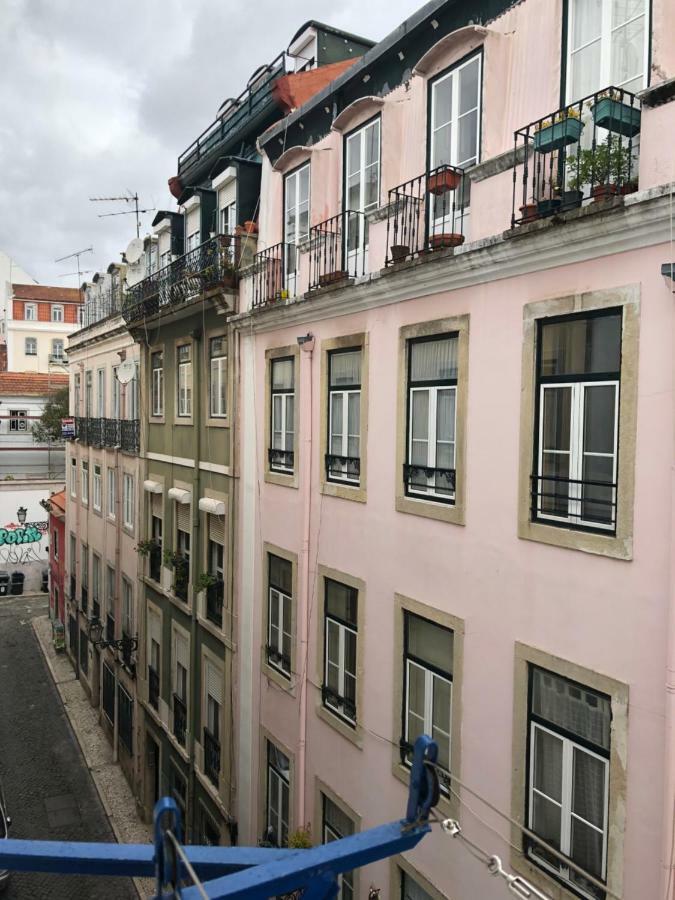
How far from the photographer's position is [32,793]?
20.5 meters

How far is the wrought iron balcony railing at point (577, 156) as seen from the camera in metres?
6.57

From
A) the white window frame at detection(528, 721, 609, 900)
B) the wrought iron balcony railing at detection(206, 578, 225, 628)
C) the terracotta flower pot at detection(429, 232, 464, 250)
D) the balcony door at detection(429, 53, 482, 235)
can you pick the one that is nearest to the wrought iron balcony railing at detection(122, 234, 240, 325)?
the balcony door at detection(429, 53, 482, 235)

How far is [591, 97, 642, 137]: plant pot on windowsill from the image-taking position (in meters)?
6.46

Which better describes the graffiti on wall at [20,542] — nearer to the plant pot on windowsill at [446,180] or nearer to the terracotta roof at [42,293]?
the terracotta roof at [42,293]

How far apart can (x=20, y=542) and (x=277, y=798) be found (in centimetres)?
3289

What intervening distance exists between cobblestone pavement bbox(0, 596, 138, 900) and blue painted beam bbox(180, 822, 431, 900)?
15.5 m

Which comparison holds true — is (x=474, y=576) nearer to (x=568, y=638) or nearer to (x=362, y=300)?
(x=568, y=638)

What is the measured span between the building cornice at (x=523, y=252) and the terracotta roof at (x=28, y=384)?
43.1 meters

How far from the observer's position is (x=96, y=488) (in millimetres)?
25828

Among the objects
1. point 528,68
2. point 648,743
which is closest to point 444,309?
point 528,68

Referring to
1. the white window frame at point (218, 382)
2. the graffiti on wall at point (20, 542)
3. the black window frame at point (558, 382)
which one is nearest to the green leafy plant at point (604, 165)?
the black window frame at point (558, 382)

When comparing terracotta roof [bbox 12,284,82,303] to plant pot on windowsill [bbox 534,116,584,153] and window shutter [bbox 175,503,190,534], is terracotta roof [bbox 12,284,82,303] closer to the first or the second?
window shutter [bbox 175,503,190,534]

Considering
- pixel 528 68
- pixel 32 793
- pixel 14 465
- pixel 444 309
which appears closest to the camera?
pixel 528 68

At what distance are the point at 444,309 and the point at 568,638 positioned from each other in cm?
407
